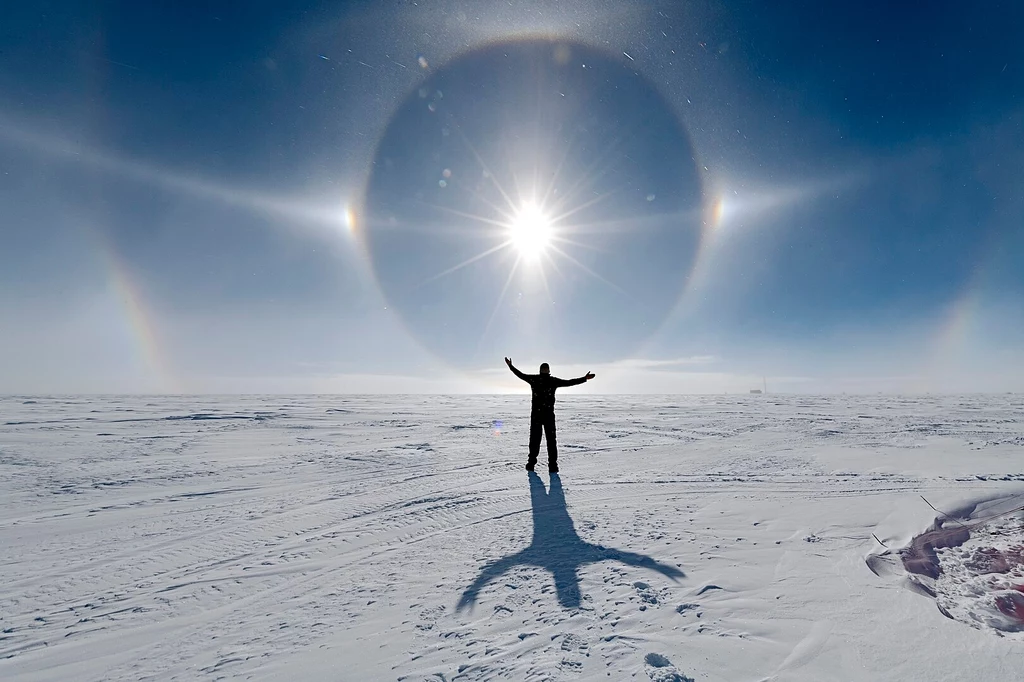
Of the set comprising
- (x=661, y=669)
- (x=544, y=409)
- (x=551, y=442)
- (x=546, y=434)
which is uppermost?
(x=544, y=409)

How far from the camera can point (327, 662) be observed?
2.26 metres

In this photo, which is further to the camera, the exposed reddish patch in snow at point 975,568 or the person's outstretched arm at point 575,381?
the person's outstretched arm at point 575,381

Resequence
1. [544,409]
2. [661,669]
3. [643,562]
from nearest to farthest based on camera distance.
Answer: [661,669], [643,562], [544,409]

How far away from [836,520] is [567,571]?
3230 mm

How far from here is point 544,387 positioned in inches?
278

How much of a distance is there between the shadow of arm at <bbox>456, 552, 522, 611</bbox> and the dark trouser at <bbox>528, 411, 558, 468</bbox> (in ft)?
10.7

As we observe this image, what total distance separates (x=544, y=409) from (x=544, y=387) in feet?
1.24

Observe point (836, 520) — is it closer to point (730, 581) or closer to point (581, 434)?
point (730, 581)

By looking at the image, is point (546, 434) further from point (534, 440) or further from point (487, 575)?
point (487, 575)

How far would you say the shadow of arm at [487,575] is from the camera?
2822mm

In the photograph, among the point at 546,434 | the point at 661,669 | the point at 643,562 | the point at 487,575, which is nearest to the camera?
the point at 661,669

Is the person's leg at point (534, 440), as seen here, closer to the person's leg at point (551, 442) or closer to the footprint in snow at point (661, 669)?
the person's leg at point (551, 442)

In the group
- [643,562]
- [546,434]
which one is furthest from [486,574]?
[546,434]

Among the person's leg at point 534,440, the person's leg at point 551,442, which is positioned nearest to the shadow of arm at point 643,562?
the person's leg at point 551,442
